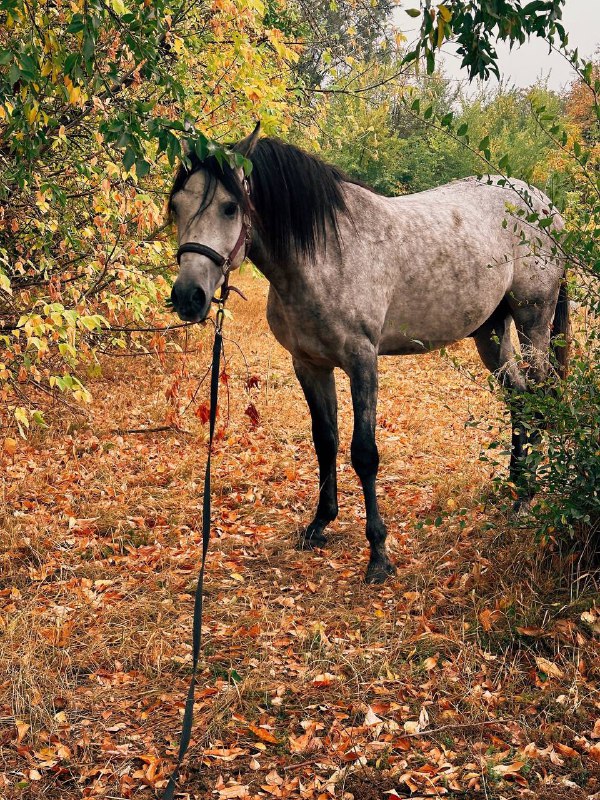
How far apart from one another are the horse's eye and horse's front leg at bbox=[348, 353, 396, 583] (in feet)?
3.70

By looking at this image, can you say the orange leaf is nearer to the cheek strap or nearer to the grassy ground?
the grassy ground

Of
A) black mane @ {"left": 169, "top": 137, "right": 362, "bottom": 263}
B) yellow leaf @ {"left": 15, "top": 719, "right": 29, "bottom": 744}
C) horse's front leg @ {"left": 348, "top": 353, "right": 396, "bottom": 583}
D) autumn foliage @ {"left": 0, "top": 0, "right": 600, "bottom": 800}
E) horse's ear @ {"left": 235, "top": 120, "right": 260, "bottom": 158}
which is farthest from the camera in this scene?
horse's front leg @ {"left": 348, "top": 353, "right": 396, "bottom": 583}

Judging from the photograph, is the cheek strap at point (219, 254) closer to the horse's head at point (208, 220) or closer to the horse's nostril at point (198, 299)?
the horse's head at point (208, 220)

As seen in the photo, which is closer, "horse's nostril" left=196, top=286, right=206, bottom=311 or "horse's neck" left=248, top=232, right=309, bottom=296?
"horse's nostril" left=196, top=286, right=206, bottom=311

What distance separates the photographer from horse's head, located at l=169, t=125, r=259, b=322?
3.40 m

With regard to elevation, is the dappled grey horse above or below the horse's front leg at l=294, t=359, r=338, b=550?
above

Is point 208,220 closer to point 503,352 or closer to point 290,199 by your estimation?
point 290,199

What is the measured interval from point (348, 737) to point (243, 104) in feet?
16.4

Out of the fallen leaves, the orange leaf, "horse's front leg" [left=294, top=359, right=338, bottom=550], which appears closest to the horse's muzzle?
"horse's front leg" [left=294, top=359, right=338, bottom=550]

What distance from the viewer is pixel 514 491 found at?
3998mm

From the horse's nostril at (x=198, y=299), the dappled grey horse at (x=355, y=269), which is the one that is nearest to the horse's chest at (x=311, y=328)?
the dappled grey horse at (x=355, y=269)

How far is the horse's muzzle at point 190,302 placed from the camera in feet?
10.9

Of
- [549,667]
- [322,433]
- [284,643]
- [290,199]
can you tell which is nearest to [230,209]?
[290,199]

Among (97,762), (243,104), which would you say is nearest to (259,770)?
(97,762)
